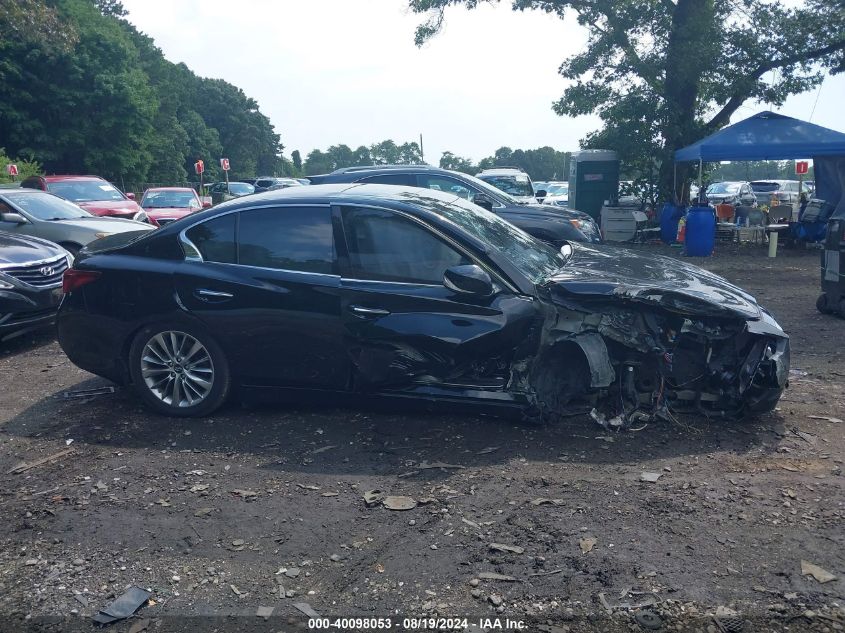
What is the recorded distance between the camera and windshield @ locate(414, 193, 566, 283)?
5397mm

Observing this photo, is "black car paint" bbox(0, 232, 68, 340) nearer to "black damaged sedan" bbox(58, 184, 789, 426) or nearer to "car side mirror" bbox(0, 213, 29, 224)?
"black damaged sedan" bbox(58, 184, 789, 426)

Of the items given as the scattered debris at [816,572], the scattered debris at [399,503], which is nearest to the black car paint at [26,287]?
the scattered debris at [399,503]

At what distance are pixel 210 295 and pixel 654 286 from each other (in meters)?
3.14

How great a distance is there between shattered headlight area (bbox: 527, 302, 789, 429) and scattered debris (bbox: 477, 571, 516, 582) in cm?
177

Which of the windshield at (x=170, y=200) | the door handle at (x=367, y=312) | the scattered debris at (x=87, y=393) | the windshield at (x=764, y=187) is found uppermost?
the windshield at (x=764, y=187)

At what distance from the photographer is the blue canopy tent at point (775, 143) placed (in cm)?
1688

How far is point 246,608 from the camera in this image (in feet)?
10.5

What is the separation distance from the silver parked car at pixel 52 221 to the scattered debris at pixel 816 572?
976 centimetres

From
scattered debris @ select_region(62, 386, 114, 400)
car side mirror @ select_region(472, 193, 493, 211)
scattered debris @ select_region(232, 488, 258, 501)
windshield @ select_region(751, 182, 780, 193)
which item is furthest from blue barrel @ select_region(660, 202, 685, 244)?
scattered debris @ select_region(232, 488, 258, 501)

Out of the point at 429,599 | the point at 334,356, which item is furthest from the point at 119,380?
the point at 429,599

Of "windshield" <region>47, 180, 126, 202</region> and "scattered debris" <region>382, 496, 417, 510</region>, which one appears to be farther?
"windshield" <region>47, 180, 126, 202</region>

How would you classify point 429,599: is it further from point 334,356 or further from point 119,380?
point 119,380

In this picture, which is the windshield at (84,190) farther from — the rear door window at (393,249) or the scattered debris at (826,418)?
the scattered debris at (826,418)

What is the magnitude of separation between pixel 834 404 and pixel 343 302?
375 centimetres
